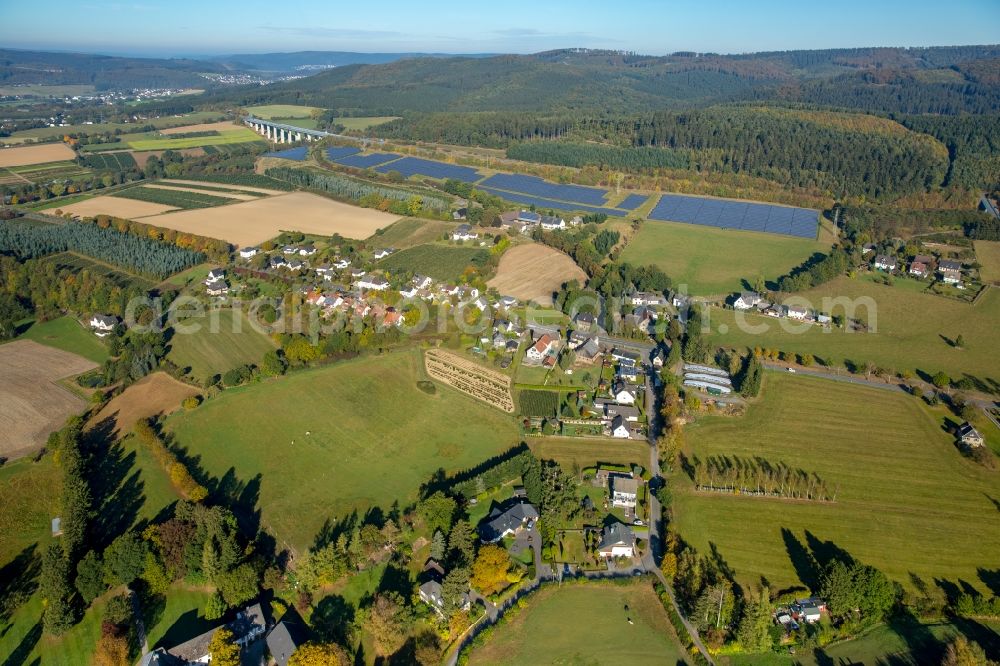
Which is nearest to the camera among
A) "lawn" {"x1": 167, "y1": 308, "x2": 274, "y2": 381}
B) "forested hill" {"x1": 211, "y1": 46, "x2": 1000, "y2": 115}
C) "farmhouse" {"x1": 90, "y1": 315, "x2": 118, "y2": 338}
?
"lawn" {"x1": 167, "y1": 308, "x2": 274, "y2": 381}

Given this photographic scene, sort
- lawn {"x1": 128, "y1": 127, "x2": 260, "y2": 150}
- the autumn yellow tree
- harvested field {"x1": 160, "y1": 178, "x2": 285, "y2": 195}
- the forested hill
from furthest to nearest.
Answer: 1. the forested hill
2. lawn {"x1": 128, "y1": 127, "x2": 260, "y2": 150}
3. harvested field {"x1": 160, "y1": 178, "x2": 285, "y2": 195}
4. the autumn yellow tree

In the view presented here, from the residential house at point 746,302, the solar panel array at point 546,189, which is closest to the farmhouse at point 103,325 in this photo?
the residential house at point 746,302

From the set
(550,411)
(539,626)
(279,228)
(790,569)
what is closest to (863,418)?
(790,569)

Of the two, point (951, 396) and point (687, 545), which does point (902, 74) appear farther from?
point (687, 545)

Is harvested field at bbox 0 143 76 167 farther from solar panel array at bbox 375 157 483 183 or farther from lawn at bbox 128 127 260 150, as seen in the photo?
solar panel array at bbox 375 157 483 183

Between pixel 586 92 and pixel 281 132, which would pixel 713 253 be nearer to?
pixel 281 132

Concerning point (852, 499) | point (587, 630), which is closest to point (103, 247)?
point (587, 630)

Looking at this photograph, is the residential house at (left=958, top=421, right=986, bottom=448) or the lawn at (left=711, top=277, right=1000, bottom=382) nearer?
the residential house at (left=958, top=421, right=986, bottom=448)

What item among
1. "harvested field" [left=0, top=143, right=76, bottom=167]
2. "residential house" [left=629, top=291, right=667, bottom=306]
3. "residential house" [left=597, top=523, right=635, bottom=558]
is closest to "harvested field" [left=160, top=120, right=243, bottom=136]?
"harvested field" [left=0, top=143, right=76, bottom=167]

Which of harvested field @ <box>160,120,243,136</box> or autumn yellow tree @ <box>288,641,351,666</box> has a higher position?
harvested field @ <box>160,120,243,136</box>
